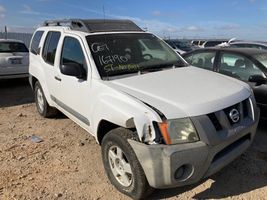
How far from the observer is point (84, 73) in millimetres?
4277

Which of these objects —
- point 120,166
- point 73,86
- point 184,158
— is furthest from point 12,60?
point 184,158

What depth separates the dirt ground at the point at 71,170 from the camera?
12.2ft

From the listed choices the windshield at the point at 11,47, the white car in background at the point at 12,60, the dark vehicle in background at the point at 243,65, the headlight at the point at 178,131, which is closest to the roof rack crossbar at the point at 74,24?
the headlight at the point at 178,131

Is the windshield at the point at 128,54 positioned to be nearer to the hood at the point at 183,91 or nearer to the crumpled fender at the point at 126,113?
the hood at the point at 183,91

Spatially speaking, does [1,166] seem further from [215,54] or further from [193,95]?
[215,54]

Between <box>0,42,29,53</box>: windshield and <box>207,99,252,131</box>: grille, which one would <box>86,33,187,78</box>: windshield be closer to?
<box>207,99,252,131</box>: grille

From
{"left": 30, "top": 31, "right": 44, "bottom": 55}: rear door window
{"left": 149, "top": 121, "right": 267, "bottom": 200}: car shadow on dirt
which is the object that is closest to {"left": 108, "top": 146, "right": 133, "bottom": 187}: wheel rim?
{"left": 149, "top": 121, "right": 267, "bottom": 200}: car shadow on dirt

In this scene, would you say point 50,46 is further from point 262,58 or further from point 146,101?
point 262,58

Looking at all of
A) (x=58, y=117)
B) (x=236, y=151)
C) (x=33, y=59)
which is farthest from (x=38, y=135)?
(x=236, y=151)

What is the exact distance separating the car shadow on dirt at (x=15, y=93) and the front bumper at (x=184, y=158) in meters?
5.77

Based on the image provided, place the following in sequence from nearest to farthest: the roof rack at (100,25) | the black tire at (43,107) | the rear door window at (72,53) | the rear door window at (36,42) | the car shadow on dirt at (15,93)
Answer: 1. the rear door window at (72,53)
2. the roof rack at (100,25)
3. the black tire at (43,107)
4. the rear door window at (36,42)
5. the car shadow on dirt at (15,93)

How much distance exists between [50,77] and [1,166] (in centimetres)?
175

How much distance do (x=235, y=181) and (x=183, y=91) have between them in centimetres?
132

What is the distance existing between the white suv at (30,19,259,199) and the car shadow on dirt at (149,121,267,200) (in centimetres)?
47
